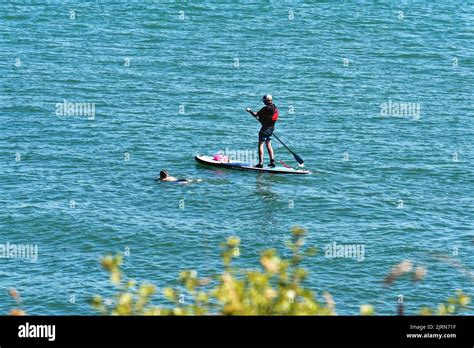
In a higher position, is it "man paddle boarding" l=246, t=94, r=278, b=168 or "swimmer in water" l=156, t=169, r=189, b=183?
"man paddle boarding" l=246, t=94, r=278, b=168

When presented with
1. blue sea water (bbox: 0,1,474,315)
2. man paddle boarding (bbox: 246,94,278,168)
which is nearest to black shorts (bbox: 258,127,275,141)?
man paddle boarding (bbox: 246,94,278,168)

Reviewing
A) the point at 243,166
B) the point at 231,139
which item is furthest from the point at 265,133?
the point at 231,139

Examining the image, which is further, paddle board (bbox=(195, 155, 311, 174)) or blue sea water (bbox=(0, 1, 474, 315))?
paddle board (bbox=(195, 155, 311, 174))

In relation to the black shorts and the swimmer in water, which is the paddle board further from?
the swimmer in water

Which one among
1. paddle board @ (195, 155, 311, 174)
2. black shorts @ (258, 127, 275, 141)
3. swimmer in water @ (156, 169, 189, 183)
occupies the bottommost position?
swimmer in water @ (156, 169, 189, 183)

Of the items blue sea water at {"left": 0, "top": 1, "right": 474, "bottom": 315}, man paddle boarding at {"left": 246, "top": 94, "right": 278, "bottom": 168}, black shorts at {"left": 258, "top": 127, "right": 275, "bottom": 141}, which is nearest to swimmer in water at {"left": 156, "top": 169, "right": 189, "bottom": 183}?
blue sea water at {"left": 0, "top": 1, "right": 474, "bottom": 315}

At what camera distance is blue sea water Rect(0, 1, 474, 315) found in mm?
29016

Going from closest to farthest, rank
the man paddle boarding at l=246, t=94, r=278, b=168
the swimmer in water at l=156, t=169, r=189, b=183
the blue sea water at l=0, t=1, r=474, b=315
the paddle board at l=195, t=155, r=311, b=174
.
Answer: the blue sea water at l=0, t=1, r=474, b=315 < the swimmer in water at l=156, t=169, r=189, b=183 < the man paddle boarding at l=246, t=94, r=278, b=168 < the paddle board at l=195, t=155, r=311, b=174

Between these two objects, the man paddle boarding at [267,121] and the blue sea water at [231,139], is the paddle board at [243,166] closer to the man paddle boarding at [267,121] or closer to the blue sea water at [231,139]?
the man paddle boarding at [267,121]

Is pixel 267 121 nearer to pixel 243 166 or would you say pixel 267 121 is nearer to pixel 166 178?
pixel 243 166

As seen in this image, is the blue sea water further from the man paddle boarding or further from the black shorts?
the black shorts

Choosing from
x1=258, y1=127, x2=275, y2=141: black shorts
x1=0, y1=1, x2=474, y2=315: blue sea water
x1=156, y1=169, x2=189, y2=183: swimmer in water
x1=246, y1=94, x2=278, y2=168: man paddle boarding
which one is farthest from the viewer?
x1=258, y1=127, x2=275, y2=141: black shorts

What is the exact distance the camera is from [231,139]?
4381 cm
